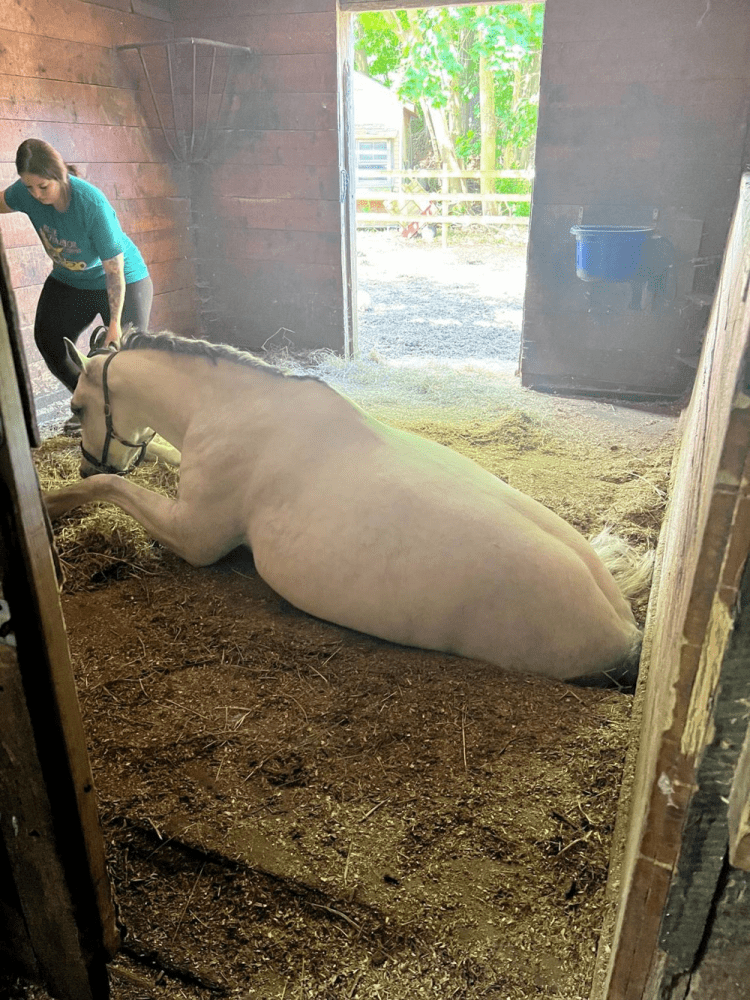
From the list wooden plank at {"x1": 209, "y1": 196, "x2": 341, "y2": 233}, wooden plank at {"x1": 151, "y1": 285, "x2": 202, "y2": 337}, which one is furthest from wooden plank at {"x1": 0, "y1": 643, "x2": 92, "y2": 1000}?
wooden plank at {"x1": 209, "y1": 196, "x2": 341, "y2": 233}

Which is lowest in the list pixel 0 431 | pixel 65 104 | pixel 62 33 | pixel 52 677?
pixel 52 677

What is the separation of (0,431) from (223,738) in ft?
4.38

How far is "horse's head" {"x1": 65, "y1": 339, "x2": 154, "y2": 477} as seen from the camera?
129 inches

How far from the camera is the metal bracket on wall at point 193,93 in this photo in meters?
6.27

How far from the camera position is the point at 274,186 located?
6.70m

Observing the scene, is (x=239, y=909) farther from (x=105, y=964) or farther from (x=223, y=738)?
(x=223, y=738)

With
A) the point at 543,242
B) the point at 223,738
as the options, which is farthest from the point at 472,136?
the point at 223,738

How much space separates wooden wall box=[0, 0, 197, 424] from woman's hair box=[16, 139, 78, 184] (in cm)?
119

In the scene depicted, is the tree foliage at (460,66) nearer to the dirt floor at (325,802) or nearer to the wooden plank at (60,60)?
the wooden plank at (60,60)

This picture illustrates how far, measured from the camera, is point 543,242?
5.89 metres

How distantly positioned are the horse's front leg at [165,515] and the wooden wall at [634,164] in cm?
415

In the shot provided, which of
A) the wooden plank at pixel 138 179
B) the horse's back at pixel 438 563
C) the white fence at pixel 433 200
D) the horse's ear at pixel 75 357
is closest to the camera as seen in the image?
the horse's back at pixel 438 563

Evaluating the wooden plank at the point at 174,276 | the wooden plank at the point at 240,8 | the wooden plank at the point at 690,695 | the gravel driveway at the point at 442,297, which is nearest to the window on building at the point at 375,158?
the gravel driveway at the point at 442,297

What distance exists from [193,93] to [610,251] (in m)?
3.86
